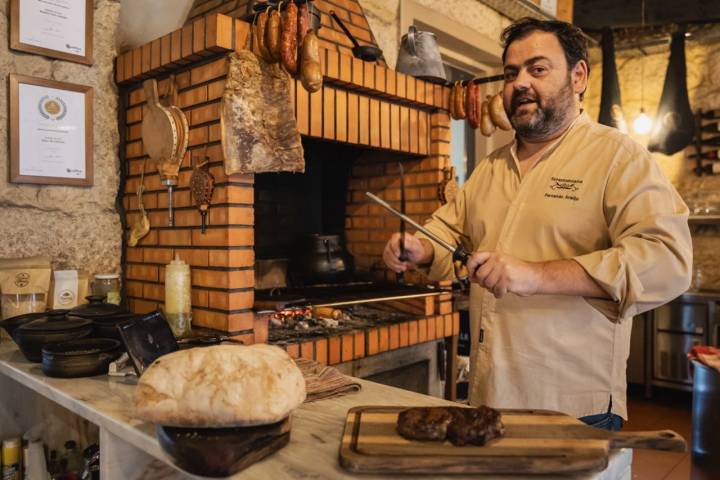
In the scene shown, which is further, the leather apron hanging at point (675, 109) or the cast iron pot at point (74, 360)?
the leather apron hanging at point (675, 109)

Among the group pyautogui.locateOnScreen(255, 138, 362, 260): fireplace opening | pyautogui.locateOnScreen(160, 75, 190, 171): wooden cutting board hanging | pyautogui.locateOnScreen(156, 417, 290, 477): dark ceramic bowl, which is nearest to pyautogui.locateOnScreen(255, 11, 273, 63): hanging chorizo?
pyautogui.locateOnScreen(160, 75, 190, 171): wooden cutting board hanging

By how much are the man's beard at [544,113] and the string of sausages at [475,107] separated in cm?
115

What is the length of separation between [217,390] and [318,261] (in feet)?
5.66

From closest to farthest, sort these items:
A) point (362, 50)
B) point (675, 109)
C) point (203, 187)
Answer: point (203, 187) < point (362, 50) < point (675, 109)

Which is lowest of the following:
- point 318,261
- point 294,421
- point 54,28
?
point 294,421

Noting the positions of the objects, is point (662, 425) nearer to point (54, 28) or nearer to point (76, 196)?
point (76, 196)

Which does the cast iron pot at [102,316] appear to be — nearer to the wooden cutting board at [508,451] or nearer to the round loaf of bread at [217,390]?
the round loaf of bread at [217,390]

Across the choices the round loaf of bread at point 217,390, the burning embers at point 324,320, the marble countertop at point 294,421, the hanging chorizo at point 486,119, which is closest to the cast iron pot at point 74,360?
the marble countertop at point 294,421

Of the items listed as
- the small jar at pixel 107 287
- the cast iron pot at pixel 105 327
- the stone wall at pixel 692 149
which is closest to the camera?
the cast iron pot at pixel 105 327

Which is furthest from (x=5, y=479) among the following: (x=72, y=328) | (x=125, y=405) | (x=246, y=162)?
(x=246, y=162)

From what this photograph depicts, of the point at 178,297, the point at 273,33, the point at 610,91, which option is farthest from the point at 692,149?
the point at 178,297

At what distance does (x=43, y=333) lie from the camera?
172 centimetres

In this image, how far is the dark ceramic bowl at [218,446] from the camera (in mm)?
1003

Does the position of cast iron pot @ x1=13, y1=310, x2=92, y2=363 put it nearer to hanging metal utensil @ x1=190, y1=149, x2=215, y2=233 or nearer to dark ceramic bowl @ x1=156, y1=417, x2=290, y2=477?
hanging metal utensil @ x1=190, y1=149, x2=215, y2=233
